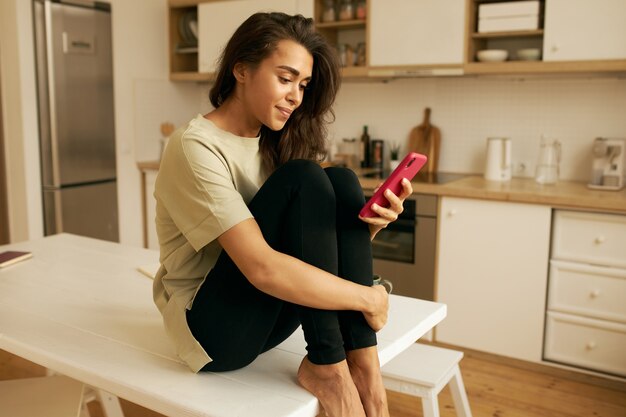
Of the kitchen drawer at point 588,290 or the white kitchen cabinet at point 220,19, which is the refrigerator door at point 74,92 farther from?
the kitchen drawer at point 588,290

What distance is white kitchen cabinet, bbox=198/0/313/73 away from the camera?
144 inches

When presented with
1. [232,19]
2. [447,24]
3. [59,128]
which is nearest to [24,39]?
[59,128]

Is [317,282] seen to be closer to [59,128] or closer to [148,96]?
[59,128]

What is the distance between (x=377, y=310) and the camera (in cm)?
134

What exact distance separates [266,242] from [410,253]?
194 centimetres

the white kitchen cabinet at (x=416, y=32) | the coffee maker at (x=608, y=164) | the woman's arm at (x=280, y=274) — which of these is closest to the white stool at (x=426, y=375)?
the woman's arm at (x=280, y=274)

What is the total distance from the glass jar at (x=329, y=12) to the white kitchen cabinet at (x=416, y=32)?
1.05ft

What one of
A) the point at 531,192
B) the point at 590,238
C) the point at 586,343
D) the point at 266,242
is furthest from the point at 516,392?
the point at 266,242

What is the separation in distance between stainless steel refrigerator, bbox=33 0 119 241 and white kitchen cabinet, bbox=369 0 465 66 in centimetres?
161

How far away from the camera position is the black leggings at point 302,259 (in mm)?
1301

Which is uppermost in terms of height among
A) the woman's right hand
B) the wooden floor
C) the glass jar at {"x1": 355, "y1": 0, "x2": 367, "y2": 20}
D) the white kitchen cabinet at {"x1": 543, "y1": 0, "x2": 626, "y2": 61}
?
the glass jar at {"x1": 355, "y1": 0, "x2": 367, "y2": 20}

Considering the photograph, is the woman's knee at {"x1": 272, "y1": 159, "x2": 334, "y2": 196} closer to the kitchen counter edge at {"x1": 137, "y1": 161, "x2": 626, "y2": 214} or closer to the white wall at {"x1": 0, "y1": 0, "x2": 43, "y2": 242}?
the kitchen counter edge at {"x1": 137, "y1": 161, "x2": 626, "y2": 214}

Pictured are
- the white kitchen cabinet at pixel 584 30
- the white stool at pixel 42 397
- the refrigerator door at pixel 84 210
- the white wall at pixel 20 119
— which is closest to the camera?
the white stool at pixel 42 397

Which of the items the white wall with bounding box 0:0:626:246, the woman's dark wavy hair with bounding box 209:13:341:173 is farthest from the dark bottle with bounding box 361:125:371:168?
the woman's dark wavy hair with bounding box 209:13:341:173
